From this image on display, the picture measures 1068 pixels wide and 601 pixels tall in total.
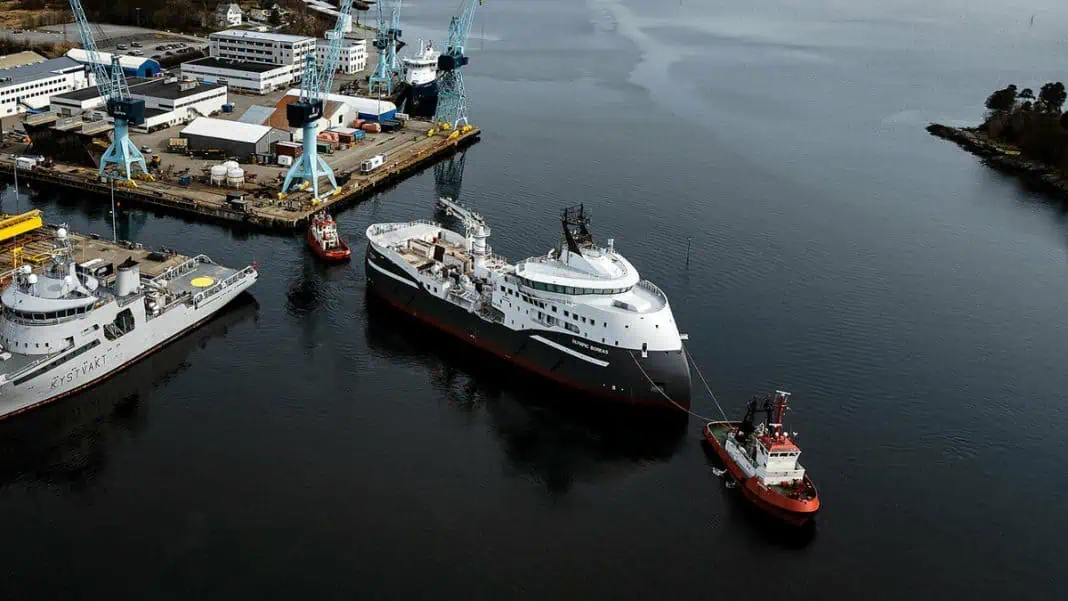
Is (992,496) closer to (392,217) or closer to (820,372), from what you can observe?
(820,372)

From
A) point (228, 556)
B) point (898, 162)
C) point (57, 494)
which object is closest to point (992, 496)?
point (228, 556)

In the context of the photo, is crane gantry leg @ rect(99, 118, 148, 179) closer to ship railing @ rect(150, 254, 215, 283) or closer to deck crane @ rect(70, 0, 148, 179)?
deck crane @ rect(70, 0, 148, 179)

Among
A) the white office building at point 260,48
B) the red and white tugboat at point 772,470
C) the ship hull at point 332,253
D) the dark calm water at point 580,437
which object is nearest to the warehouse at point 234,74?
the white office building at point 260,48

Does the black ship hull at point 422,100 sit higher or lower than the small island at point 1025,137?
lower

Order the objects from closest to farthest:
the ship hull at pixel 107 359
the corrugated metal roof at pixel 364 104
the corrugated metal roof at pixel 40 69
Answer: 1. the ship hull at pixel 107 359
2. the corrugated metal roof at pixel 40 69
3. the corrugated metal roof at pixel 364 104

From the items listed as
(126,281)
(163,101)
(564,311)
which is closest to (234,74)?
(163,101)

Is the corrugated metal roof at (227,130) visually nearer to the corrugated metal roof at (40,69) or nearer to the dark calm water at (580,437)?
the dark calm water at (580,437)
